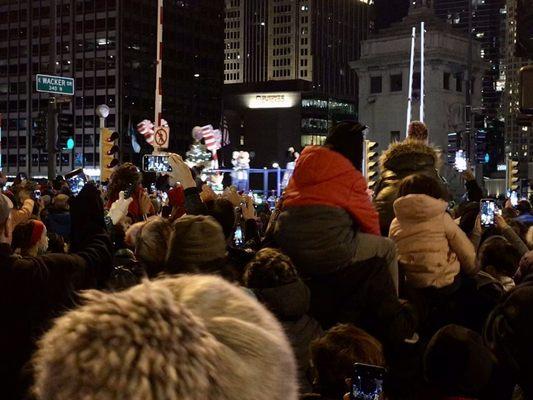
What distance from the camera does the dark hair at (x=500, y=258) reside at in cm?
507

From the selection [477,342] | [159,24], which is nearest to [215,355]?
[477,342]

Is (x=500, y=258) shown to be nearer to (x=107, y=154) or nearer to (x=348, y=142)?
(x=348, y=142)

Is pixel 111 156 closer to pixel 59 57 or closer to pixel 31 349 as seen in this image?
pixel 31 349

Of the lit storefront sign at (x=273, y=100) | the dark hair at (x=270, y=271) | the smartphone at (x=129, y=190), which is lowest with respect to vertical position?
the dark hair at (x=270, y=271)

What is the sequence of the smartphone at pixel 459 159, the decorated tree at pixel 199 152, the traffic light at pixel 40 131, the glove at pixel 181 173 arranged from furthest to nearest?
the decorated tree at pixel 199 152 < the smartphone at pixel 459 159 < the traffic light at pixel 40 131 < the glove at pixel 181 173

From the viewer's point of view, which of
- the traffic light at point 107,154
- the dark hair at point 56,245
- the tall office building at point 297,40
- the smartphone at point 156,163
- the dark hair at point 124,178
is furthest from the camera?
the tall office building at point 297,40

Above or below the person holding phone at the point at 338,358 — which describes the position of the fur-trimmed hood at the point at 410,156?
above

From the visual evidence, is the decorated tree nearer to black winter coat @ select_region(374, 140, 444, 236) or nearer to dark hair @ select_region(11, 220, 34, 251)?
dark hair @ select_region(11, 220, 34, 251)

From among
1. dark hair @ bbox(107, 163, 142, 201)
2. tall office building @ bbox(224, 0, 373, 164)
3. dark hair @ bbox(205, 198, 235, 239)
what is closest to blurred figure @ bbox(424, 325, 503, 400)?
dark hair @ bbox(205, 198, 235, 239)

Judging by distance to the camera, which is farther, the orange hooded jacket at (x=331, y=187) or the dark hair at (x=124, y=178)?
the dark hair at (x=124, y=178)

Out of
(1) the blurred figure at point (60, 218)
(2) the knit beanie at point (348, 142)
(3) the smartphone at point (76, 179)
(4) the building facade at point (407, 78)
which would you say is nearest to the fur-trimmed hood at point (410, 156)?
(2) the knit beanie at point (348, 142)

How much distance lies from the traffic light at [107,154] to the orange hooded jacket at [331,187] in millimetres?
13039

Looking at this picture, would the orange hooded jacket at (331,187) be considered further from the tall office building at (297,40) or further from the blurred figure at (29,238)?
the tall office building at (297,40)

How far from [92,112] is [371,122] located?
75211mm
